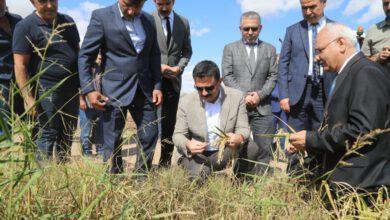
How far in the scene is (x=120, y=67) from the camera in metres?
3.52

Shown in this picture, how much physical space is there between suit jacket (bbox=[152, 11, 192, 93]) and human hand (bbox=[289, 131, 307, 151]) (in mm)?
1906

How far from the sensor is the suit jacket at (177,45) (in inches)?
169

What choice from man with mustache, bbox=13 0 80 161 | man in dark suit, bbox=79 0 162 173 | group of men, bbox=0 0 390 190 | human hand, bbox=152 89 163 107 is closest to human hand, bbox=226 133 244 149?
group of men, bbox=0 0 390 190

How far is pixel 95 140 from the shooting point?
20.6 ft

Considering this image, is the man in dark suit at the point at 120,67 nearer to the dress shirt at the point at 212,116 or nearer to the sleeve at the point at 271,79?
the dress shirt at the point at 212,116

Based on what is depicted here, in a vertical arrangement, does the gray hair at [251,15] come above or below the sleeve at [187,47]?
above

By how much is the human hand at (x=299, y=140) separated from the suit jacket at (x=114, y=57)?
4.93ft

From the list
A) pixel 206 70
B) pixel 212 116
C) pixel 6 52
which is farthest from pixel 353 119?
pixel 6 52

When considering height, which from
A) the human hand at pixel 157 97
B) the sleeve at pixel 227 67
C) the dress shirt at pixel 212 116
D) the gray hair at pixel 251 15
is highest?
the gray hair at pixel 251 15

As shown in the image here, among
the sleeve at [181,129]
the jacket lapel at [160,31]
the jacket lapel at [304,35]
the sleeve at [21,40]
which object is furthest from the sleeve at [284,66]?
the sleeve at [21,40]

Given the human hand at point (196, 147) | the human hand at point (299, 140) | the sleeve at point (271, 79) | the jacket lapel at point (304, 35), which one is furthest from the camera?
the sleeve at point (271, 79)

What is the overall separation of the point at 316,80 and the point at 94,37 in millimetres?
2137

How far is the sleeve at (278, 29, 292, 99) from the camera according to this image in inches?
167

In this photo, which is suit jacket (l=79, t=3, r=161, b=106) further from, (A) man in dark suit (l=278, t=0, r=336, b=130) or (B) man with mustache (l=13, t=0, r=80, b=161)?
(A) man in dark suit (l=278, t=0, r=336, b=130)
